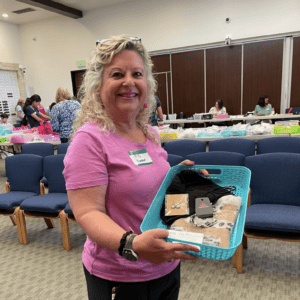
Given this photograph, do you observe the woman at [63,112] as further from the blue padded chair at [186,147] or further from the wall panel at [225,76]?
the wall panel at [225,76]

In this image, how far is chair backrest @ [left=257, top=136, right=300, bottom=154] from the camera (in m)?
2.96

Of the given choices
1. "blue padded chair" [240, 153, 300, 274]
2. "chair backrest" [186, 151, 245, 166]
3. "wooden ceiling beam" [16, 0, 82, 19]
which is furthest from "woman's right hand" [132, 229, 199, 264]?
"wooden ceiling beam" [16, 0, 82, 19]

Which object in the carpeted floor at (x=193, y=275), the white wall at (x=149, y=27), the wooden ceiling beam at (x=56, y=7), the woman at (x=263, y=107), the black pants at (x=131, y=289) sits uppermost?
the wooden ceiling beam at (x=56, y=7)

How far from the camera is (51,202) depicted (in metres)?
2.62

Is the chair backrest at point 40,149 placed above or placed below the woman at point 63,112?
below

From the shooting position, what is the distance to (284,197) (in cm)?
223

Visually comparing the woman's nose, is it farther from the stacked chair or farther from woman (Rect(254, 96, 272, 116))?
woman (Rect(254, 96, 272, 116))

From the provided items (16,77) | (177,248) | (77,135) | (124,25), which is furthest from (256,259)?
(16,77)

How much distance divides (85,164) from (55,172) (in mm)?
2383

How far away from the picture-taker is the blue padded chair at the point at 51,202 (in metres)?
2.61

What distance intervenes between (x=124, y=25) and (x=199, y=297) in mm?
8971

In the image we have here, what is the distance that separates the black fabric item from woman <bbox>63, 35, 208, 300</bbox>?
110mm

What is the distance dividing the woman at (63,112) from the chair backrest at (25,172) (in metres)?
1.26

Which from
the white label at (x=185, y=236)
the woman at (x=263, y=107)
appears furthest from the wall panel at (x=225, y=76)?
the white label at (x=185, y=236)
